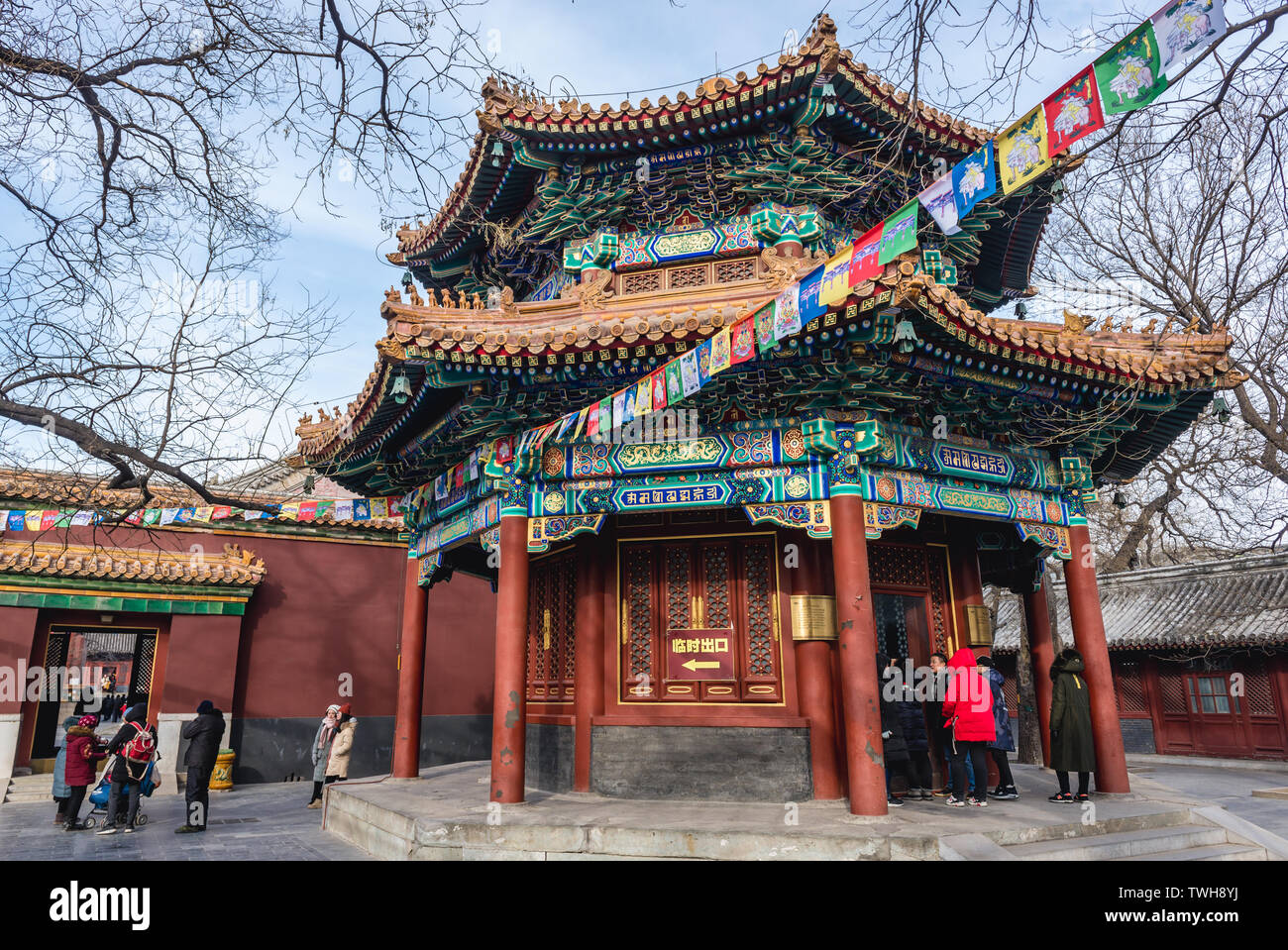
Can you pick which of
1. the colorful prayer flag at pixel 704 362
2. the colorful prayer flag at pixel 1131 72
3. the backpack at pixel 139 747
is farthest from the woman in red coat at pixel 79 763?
the colorful prayer flag at pixel 1131 72

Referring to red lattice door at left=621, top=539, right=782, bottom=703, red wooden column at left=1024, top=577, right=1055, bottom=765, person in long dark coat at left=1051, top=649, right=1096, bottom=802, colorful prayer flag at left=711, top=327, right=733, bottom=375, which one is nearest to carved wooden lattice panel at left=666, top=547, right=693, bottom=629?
red lattice door at left=621, top=539, right=782, bottom=703

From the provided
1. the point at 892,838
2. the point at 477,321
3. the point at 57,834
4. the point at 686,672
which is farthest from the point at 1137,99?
the point at 57,834

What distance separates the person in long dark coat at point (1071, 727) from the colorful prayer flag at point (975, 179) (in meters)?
5.63

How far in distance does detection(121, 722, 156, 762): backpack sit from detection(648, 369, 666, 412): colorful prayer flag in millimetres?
7835

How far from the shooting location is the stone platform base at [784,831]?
623 centimetres

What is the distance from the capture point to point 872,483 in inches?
305

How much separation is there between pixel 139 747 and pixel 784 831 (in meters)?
8.02

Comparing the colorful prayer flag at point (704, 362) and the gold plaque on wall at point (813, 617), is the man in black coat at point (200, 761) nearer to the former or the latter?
the gold plaque on wall at point (813, 617)

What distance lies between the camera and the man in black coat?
955 cm

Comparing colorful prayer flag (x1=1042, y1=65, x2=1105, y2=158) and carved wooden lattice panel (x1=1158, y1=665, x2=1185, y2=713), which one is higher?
colorful prayer flag (x1=1042, y1=65, x2=1105, y2=158)

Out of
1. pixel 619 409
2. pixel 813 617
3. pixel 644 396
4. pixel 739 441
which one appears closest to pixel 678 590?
pixel 813 617

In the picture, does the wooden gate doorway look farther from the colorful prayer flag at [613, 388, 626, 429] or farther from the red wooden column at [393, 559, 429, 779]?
the colorful prayer flag at [613, 388, 626, 429]

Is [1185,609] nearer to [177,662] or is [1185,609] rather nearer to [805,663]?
[805,663]

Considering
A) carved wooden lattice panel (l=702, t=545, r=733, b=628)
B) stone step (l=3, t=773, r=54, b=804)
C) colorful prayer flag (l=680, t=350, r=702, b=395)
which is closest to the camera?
colorful prayer flag (l=680, t=350, r=702, b=395)
